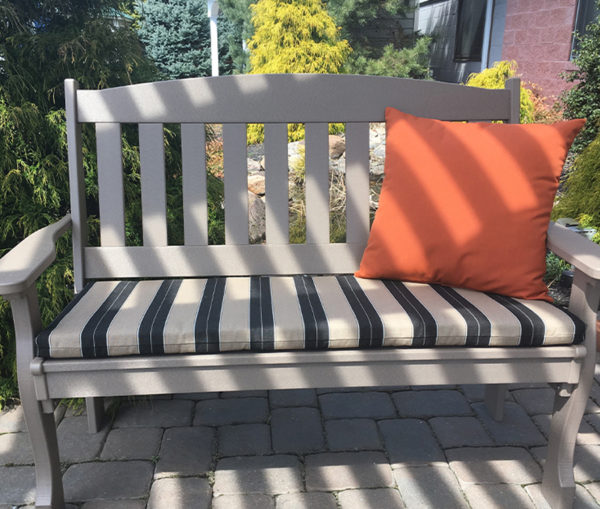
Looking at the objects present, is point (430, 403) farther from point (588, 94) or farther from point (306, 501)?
point (588, 94)

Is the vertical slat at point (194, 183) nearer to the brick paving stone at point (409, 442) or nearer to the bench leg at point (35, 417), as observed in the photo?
the bench leg at point (35, 417)

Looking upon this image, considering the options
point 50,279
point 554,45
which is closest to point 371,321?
point 50,279

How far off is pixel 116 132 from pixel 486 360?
131cm

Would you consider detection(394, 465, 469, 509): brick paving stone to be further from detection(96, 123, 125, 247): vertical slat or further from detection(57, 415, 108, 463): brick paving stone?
detection(96, 123, 125, 247): vertical slat

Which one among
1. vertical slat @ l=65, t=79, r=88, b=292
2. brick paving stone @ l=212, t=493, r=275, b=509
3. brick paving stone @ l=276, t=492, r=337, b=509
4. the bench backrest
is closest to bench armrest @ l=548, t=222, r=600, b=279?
the bench backrest

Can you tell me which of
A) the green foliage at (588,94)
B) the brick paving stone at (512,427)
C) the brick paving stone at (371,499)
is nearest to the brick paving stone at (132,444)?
the brick paving stone at (371,499)

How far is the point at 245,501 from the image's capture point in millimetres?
1786

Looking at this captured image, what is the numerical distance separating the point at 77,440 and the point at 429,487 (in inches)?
44.0

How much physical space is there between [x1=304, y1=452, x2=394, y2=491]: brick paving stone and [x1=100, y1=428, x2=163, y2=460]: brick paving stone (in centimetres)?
50

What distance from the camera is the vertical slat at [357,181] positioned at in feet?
6.96

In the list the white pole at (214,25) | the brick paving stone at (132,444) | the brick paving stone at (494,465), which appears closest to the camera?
the brick paving stone at (494,465)

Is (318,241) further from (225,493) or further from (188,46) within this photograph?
(188,46)

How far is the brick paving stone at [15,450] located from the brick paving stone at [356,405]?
968 millimetres

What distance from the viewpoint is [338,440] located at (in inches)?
82.2
